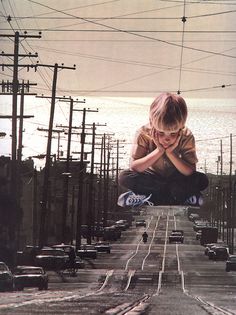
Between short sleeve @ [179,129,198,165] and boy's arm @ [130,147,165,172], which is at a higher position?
short sleeve @ [179,129,198,165]

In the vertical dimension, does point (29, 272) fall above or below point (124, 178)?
below

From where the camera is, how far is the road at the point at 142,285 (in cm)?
2164

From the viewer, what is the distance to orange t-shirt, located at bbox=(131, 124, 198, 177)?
112 ft

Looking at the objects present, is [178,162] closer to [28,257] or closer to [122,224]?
[28,257]

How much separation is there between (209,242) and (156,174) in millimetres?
41028

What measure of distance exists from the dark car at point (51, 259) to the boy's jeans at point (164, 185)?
14.3 meters

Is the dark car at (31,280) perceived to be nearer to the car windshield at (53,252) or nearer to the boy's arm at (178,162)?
the boy's arm at (178,162)

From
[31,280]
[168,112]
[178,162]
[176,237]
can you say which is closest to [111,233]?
[176,237]

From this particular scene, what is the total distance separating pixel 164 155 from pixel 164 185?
1158 mm

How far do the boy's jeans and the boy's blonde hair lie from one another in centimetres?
197

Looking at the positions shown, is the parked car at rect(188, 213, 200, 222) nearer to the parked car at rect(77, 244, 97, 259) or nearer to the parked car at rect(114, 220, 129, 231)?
the parked car at rect(114, 220, 129, 231)

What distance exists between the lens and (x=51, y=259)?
48.4 m

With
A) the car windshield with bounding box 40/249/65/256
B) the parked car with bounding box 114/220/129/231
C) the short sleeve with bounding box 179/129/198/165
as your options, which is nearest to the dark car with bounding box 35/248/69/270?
the car windshield with bounding box 40/249/65/256

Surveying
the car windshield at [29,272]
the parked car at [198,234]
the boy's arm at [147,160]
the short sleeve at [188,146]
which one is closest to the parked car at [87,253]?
the car windshield at [29,272]
